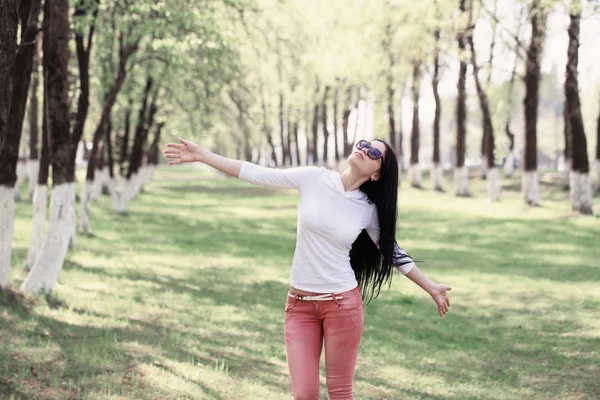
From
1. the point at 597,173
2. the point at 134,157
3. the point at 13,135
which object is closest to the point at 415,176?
the point at 597,173

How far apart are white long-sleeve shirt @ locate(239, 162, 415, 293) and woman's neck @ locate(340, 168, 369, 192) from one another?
0.03 meters

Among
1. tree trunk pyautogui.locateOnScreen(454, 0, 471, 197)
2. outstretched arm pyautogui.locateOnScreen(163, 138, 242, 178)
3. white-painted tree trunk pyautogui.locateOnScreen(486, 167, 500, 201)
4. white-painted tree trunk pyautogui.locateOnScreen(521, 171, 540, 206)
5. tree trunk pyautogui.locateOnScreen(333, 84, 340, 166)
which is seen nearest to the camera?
outstretched arm pyautogui.locateOnScreen(163, 138, 242, 178)

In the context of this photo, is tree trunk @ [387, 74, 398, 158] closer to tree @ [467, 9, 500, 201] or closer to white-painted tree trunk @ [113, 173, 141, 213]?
tree @ [467, 9, 500, 201]

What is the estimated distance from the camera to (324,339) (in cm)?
432

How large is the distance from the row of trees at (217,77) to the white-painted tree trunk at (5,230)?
0.02 meters

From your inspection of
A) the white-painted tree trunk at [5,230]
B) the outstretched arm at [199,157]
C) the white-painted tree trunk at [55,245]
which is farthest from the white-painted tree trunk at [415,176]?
the outstretched arm at [199,157]

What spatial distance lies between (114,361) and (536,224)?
→ 1622cm

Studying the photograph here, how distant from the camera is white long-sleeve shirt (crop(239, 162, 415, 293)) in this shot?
4203 mm

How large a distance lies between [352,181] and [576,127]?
61.2ft

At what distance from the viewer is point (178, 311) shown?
34.1 ft

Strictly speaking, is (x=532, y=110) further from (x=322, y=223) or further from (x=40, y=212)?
(x=322, y=223)

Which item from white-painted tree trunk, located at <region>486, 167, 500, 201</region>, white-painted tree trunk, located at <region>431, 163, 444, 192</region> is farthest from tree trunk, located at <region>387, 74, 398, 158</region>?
white-painted tree trunk, located at <region>486, 167, 500, 201</region>

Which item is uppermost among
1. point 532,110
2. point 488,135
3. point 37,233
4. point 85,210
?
point 532,110

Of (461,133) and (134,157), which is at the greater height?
(461,133)
